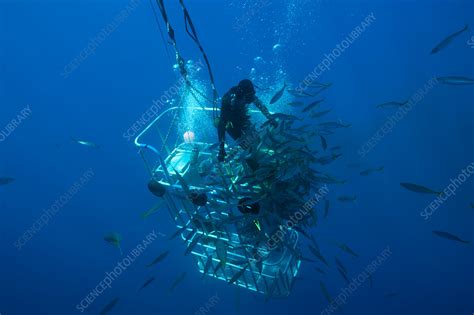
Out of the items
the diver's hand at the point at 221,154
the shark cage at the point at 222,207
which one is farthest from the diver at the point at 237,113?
the shark cage at the point at 222,207

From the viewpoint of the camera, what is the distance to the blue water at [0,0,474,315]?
735 centimetres

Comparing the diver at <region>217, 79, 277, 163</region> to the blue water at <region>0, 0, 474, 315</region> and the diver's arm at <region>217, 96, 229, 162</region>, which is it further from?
the blue water at <region>0, 0, 474, 315</region>

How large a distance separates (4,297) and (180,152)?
1322 cm

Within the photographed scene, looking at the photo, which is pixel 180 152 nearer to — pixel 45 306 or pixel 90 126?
pixel 45 306

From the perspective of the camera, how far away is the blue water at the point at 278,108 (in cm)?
735

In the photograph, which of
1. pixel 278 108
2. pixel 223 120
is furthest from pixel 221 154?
pixel 278 108

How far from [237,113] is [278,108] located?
4126 millimetres

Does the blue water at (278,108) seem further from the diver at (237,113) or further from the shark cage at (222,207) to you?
the diver at (237,113)

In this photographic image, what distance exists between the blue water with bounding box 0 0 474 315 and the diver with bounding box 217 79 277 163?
2.37 meters

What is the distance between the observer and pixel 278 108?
7.10 metres

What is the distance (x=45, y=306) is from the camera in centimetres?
1101

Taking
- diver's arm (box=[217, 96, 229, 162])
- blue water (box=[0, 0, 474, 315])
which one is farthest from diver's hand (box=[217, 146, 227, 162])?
blue water (box=[0, 0, 474, 315])

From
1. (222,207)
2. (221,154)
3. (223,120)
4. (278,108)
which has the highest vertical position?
(278,108)

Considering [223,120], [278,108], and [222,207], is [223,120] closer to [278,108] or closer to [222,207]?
[222,207]
